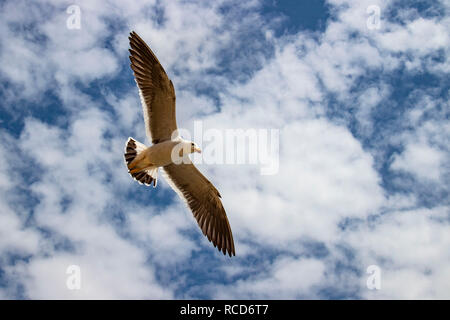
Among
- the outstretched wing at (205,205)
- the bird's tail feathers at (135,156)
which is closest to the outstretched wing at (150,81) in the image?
the bird's tail feathers at (135,156)

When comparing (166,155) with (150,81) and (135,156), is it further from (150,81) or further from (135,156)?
(150,81)

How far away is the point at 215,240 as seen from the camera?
11.8m

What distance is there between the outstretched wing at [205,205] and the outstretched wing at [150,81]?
65.9 inches

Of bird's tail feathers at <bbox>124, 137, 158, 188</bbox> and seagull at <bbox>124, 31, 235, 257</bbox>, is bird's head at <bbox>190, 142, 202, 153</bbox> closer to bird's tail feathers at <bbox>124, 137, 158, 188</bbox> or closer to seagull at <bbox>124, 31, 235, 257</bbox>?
seagull at <bbox>124, 31, 235, 257</bbox>

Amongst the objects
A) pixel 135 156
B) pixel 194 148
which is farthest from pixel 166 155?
pixel 135 156

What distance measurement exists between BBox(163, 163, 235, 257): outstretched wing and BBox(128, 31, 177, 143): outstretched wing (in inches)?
65.9

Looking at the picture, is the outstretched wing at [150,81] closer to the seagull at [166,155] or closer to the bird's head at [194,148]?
the seagull at [166,155]

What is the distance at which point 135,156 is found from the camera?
11250 millimetres

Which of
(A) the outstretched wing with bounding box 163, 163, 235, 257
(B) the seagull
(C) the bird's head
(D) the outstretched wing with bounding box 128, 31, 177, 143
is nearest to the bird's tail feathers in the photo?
(B) the seagull

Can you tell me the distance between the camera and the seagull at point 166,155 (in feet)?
35.8

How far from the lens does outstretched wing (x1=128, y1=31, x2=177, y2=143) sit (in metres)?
10.9

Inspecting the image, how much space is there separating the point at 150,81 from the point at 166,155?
1.91 metres
